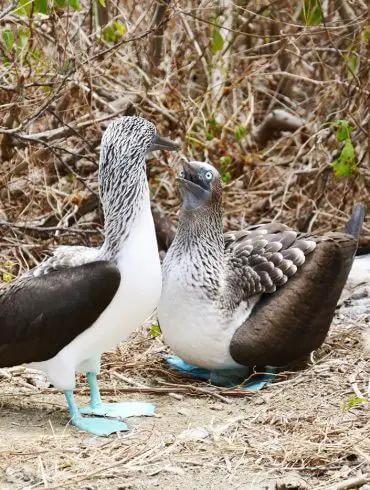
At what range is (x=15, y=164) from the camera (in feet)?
22.3

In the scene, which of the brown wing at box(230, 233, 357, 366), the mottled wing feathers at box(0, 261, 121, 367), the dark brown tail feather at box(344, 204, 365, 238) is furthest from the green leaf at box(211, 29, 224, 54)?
the mottled wing feathers at box(0, 261, 121, 367)

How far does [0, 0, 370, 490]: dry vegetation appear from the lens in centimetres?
402

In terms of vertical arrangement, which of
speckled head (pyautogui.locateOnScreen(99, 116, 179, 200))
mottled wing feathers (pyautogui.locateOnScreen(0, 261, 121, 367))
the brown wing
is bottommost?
the brown wing

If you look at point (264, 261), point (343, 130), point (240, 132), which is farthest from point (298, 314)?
point (240, 132)

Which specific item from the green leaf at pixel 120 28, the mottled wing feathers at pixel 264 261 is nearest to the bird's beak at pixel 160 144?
the mottled wing feathers at pixel 264 261

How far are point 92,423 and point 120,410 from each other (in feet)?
0.77

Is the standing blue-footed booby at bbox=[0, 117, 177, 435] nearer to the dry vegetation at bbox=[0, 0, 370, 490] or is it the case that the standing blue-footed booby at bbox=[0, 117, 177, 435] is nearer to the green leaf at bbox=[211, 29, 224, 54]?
the dry vegetation at bbox=[0, 0, 370, 490]

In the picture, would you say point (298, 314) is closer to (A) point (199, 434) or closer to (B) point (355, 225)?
(B) point (355, 225)

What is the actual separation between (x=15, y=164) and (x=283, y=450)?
11.3ft

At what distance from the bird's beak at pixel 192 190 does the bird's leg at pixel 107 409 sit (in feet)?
3.92

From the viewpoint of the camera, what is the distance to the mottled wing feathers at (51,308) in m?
4.29

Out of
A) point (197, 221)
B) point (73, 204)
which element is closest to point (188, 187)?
point (197, 221)

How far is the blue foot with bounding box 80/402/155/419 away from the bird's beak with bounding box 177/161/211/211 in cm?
120

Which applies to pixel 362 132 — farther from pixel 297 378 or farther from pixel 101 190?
pixel 101 190
